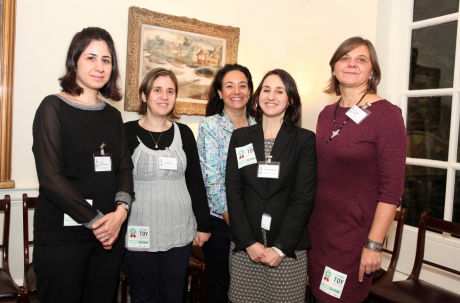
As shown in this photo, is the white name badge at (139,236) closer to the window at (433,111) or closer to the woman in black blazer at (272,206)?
the woman in black blazer at (272,206)

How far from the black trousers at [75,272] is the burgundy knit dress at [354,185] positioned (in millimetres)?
963

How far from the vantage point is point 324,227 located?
178cm

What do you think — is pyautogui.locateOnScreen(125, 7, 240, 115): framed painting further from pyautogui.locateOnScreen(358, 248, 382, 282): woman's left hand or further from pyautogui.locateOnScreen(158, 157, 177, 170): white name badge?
pyautogui.locateOnScreen(358, 248, 382, 282): woman's left hand

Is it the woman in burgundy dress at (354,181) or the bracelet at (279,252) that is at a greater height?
the woman in burgundy dress at (354,181)

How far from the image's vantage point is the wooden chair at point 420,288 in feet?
7.01

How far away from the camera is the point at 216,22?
350 centimetres

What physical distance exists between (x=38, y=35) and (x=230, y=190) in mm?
1883

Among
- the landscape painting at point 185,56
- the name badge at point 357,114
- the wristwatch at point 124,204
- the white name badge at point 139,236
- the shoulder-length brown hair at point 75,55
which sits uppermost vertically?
the landscape painting at point 185,56

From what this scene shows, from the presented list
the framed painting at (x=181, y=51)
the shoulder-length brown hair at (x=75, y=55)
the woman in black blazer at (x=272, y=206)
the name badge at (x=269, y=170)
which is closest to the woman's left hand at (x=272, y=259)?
the woman in black blazer at (x=272, y=206)

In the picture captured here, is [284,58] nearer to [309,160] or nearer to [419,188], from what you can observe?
[419,188]

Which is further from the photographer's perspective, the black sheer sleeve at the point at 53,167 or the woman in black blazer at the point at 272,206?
the woman in black blazer at the point at 272,206

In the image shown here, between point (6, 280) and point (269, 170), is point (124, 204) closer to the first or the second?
point (269, 170)

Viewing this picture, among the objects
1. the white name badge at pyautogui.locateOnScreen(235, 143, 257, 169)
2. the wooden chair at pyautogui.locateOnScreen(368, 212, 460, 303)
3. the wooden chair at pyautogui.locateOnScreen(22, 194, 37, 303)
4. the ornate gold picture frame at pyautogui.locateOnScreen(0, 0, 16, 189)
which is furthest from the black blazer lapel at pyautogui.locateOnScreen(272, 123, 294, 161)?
the ornate gold picture frame at pyautogui.locateOnScreen(0, 0, 16, 189)

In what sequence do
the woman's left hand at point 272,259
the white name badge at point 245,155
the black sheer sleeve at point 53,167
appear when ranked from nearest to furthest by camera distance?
1. the black sheer sleeve at point 53,167
2. the woman's left hand at point 272,259
3. the white name badge at point 245,155
